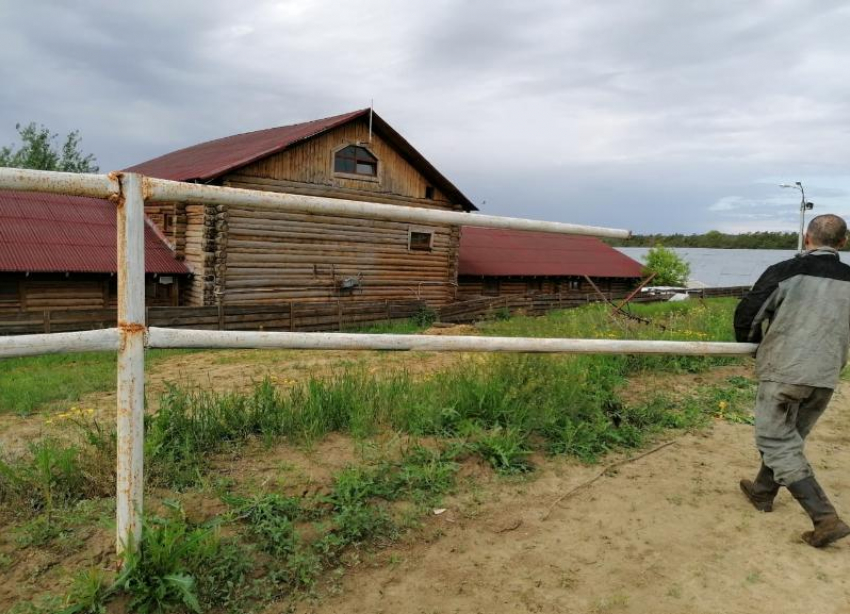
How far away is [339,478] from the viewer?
108 inches

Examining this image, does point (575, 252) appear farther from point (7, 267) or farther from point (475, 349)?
point (475, 349)

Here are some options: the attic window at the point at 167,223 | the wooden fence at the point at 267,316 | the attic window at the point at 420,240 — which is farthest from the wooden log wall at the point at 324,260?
the attic window at the point at 167,223

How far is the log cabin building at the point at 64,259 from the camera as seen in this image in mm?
14984

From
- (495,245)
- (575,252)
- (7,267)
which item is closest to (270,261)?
(7,267)

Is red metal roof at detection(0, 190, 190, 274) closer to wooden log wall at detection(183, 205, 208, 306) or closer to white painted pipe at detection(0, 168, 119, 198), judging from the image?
wooden log wall at detection(183, 205, 208, 306)

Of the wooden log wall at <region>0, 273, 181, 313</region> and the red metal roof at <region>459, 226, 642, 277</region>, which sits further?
the red metal roof at <region>459, 226, 642, 277</region>

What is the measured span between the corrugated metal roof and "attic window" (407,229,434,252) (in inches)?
65.2

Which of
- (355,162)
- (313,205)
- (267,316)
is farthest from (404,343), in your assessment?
(355,162)

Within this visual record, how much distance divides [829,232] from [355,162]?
56.3 ft

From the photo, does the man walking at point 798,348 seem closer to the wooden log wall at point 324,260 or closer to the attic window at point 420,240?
the wooden log wall at point 324,260

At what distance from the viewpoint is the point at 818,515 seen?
270 cm

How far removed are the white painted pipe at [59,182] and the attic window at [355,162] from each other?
1717cm

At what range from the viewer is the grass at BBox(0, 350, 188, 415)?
6190mm

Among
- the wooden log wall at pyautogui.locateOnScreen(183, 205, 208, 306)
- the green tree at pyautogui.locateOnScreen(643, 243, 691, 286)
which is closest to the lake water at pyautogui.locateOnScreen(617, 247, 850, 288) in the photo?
the green tree at pyautogui.locateOnScreen(643, 243, 691, 286)
